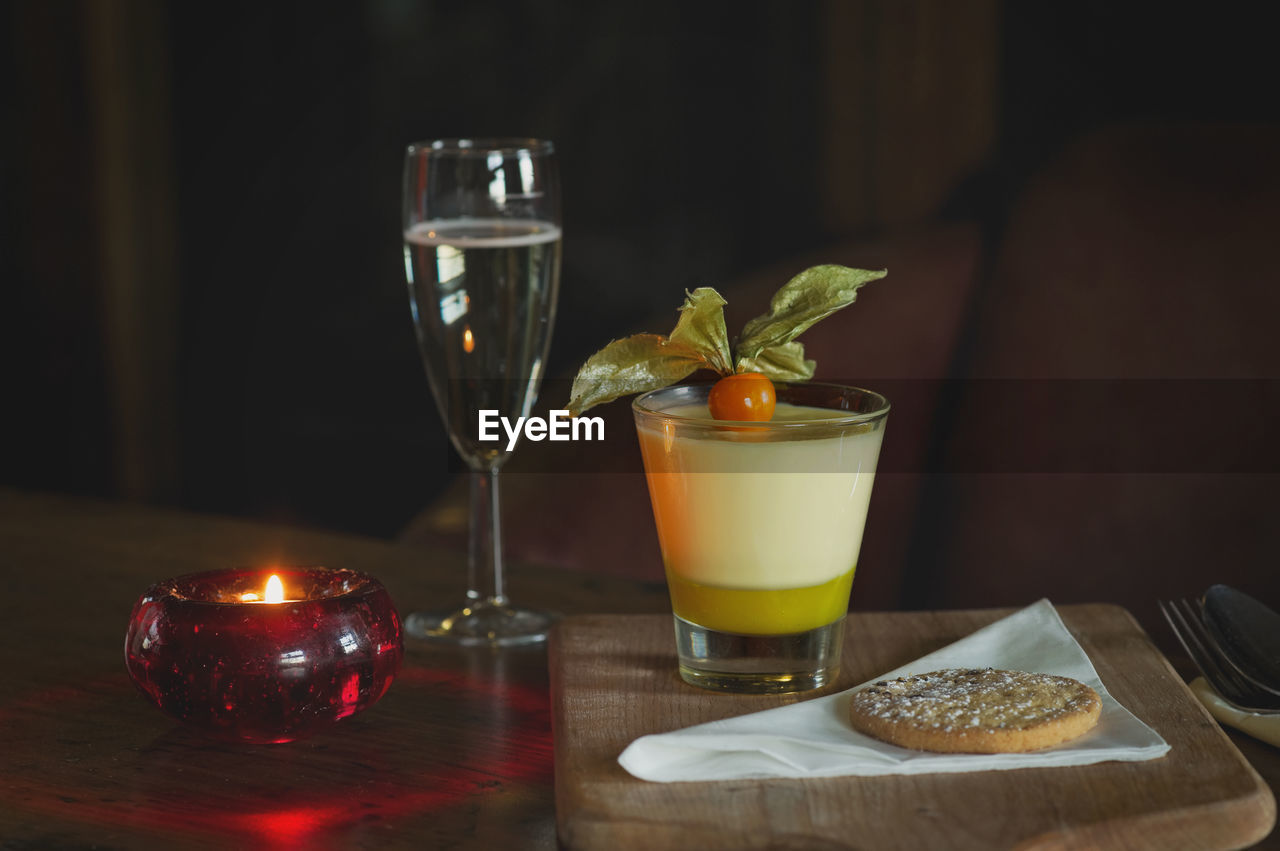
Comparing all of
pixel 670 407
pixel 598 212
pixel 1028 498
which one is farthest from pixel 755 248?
pixel 670 407

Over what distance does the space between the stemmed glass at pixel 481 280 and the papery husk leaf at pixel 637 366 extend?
5.4 inches

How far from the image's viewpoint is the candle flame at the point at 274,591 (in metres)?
0.62

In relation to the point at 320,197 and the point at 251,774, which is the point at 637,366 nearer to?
the point at 251,774

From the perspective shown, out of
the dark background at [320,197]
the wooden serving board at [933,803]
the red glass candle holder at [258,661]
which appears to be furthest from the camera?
the dark background at [320,197]

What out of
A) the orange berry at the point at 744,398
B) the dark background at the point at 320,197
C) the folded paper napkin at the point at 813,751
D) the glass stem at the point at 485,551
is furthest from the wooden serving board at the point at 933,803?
the dark background at the point at 320,197

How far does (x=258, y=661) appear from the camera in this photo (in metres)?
0.56

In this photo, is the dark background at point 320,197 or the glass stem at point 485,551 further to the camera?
the dark background at point 320,197

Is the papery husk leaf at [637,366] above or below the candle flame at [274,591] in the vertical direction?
above

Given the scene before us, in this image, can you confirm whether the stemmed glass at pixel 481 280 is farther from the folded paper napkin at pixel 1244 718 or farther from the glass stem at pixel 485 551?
the folded paper napkin at pixel 1244 718

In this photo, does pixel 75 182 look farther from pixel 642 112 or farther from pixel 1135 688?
pixel 1135 688

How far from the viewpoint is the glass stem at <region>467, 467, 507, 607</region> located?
82 cm

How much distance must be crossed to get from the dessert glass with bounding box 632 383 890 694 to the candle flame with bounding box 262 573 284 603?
0.58 ft

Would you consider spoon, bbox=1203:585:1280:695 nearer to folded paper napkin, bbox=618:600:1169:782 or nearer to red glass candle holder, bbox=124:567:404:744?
folded paper napkin, bbox=618:600:1169:782

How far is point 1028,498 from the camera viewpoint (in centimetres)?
137
